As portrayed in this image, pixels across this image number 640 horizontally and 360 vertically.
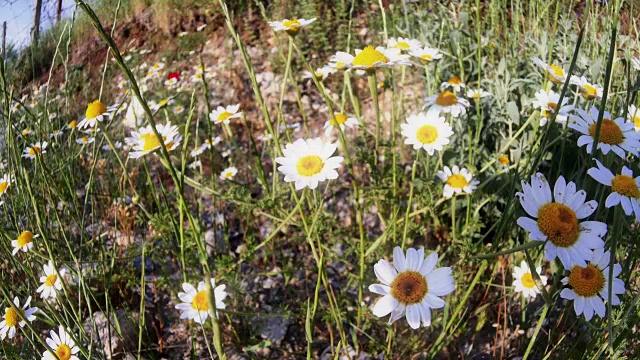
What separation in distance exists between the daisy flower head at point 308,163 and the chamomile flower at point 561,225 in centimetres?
34

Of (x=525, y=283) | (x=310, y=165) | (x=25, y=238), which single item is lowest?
(x=525, y=283)

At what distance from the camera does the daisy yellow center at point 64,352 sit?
1.00m

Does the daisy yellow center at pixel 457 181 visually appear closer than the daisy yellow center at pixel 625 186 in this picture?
No

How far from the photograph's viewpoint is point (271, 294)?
62.5 inches

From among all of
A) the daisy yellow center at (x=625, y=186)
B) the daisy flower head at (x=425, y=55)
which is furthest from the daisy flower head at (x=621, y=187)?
the daisy flower head at (x=425, y=55)

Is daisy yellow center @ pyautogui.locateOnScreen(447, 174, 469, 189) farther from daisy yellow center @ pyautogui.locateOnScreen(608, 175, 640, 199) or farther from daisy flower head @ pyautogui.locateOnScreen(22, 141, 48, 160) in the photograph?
daisy flower head @ pyautogui.locateOnScreen(22, 141, 48, 160)

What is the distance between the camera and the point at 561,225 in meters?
0.64

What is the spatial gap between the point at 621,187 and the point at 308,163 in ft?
1.84

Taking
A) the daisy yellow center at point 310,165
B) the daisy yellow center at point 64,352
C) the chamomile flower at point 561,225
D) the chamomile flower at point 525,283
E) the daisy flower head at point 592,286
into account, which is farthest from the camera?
the chamomile flower at point 525,283

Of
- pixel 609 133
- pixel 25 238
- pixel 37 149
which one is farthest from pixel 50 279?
pixel 609 133

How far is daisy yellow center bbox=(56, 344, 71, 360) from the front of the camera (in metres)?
1.00

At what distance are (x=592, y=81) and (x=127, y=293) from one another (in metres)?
1.90

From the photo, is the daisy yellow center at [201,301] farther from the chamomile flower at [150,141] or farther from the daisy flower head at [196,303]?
the chamomile flower at [150,141]

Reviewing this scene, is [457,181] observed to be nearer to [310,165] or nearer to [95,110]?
[310,165]
